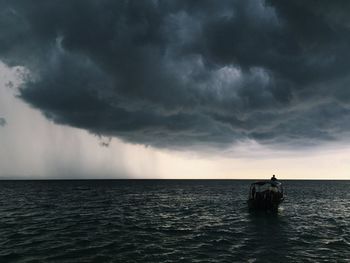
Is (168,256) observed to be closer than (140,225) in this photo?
Yes

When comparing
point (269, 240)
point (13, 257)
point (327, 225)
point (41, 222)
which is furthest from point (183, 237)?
point (327, 225)

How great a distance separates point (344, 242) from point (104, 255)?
2208 centimetres

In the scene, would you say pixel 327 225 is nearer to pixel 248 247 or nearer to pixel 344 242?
pixel 344 242

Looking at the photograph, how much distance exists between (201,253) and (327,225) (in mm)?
24244

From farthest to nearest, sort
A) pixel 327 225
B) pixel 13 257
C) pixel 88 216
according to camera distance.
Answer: pixel 88 216 → pixel 327 225 → pixel 13 257

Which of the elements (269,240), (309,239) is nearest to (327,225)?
(309,239)

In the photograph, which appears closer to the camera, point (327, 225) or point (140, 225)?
point (140, 225)

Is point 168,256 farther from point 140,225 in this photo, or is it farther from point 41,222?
point 41,222

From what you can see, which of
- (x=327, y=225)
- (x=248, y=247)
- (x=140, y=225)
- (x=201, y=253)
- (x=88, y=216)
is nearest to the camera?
(x=201, y=253)

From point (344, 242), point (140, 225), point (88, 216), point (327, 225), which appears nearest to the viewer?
point (344, 242)

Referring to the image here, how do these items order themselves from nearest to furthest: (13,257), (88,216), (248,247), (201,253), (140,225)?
(13,257)
(201,253)
(248,247)
(140,225)
(88,216)

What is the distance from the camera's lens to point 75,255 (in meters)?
22.3

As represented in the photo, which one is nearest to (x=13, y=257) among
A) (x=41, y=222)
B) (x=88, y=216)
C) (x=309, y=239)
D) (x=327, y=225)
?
(x=41, y=222)

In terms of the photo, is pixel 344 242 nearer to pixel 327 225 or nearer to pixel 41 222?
pixel 327 225
